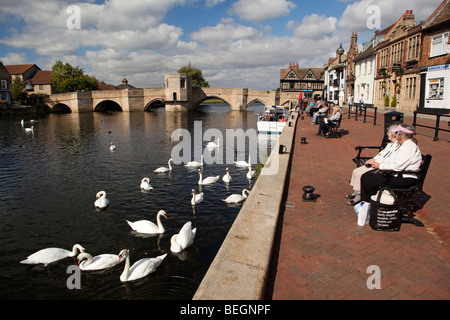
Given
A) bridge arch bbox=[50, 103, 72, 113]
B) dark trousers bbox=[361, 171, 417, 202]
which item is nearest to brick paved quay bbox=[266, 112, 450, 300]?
dark trousers bbox=[361, 171, 417, 202]

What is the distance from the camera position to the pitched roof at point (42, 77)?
7481 centimetres

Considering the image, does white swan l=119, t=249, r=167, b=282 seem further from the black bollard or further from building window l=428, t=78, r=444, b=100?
building window l=428, t=78, r=444, b=100

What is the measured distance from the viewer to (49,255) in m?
6.57

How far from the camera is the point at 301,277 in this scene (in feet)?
11.9

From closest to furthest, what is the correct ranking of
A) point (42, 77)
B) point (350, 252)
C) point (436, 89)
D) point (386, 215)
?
point (350, 252), point (386, 215), point (436, 89), point (42, 77)

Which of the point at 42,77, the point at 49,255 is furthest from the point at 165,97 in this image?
the point at 49,255

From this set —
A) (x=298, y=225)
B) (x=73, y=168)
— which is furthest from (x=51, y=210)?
(x=298, y=225)

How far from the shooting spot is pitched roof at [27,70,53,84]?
2945 inches

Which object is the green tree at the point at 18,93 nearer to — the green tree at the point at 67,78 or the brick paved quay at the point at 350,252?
the green tree at the point at 67,78

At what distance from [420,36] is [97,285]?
27104mm

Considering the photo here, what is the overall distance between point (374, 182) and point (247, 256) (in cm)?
237

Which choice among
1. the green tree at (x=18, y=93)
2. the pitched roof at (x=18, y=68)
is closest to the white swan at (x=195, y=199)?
the green tree at (x=18, y=93)

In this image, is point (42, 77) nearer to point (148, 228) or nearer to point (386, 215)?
point (148, 228)

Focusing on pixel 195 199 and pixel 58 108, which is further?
pixel 58 108
